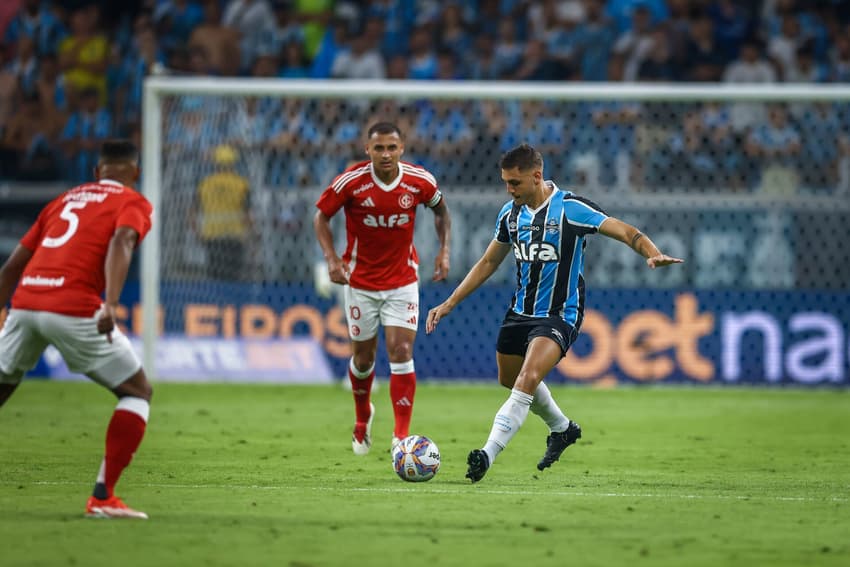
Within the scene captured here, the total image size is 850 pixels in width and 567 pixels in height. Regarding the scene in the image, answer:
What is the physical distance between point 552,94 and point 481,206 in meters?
1.56

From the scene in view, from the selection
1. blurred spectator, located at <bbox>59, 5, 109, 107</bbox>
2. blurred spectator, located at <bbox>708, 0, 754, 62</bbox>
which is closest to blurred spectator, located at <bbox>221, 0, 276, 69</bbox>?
blurred spectator, located at <bbox>59, 5, 109, 107</bbox>

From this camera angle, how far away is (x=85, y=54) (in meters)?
20.5

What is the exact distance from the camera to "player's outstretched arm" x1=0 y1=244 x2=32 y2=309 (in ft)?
24.0

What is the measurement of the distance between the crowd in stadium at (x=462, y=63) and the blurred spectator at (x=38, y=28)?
0.08 feet

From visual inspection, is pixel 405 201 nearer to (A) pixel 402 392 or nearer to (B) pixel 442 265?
(B) pixel 442 265

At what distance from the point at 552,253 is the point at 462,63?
11246mm

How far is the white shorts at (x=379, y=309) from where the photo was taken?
1027 cm

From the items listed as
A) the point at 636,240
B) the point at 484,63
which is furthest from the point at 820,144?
the point at 636,240

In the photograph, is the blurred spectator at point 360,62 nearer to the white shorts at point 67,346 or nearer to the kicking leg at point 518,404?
the kicking leg at point 518,404

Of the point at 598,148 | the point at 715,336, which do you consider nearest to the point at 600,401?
the point at 715,336

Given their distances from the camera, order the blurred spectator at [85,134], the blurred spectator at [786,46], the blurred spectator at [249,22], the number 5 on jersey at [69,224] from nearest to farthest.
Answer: the number 5 on jersey at [69,224]
the blurred spectator at [85,134]
the blurred spectator at [786,46]
the blurred spectator at [249,22]

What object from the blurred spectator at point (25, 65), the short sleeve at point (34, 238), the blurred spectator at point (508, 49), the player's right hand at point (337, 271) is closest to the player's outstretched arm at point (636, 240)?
the player's right hand at point (337, 271)

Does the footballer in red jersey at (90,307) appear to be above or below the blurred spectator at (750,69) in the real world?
below

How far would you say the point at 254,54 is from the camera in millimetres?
20703
